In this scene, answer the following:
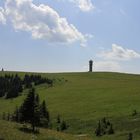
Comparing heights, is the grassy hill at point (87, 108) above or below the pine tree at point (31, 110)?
below

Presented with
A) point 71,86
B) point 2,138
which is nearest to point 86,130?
point 2,138

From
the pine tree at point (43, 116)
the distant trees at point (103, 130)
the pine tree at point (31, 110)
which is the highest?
the pine tree at point (31, 110)

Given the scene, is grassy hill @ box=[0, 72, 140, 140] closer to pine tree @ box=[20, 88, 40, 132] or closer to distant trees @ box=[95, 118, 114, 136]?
distant trees @ box=[95, 118, 114, 136]

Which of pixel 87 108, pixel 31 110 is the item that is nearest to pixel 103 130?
pixel 31 110

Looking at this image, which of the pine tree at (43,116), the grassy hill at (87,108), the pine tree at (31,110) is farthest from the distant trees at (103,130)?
the pine tree at (31,110)

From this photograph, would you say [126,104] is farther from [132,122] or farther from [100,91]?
[100,91]

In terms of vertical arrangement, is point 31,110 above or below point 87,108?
above

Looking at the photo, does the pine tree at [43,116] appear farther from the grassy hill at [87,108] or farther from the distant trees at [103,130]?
the distant trees at [103,130]

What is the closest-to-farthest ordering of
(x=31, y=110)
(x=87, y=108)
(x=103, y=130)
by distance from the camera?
(x=31, y=110) < (x=103, y=130) < (x=87, y=108)

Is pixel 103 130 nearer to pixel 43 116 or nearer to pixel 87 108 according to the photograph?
pixel 43 116

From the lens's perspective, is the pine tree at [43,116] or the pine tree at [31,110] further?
the pine tree at [43,116]

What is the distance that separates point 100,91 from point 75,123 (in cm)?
6422

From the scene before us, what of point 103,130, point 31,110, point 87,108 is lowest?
point 103,130

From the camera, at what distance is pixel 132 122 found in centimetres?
8681
